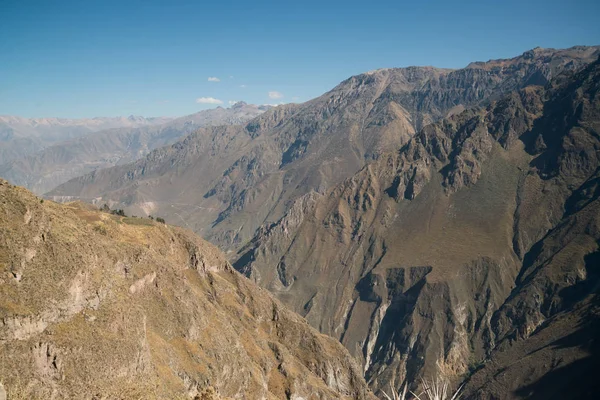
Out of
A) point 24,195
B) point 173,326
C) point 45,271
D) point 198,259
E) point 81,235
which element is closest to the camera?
point 45,271

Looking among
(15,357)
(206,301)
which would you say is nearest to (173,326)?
(206,301)

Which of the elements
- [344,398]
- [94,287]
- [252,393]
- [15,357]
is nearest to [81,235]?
[94,287]

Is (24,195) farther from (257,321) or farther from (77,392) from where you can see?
(257,321)

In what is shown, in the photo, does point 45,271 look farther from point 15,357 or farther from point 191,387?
point 191,387

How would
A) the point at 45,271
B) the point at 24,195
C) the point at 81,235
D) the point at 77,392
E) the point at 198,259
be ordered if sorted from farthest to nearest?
the point at 198,259
the point at 81,235
the point at 24,195
the point at 45,271
the point at 77,392

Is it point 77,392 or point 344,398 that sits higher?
point 77,392

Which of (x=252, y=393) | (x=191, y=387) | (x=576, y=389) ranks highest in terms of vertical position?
(x=191, y=387)

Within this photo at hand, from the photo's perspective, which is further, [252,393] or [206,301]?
[206,301]
